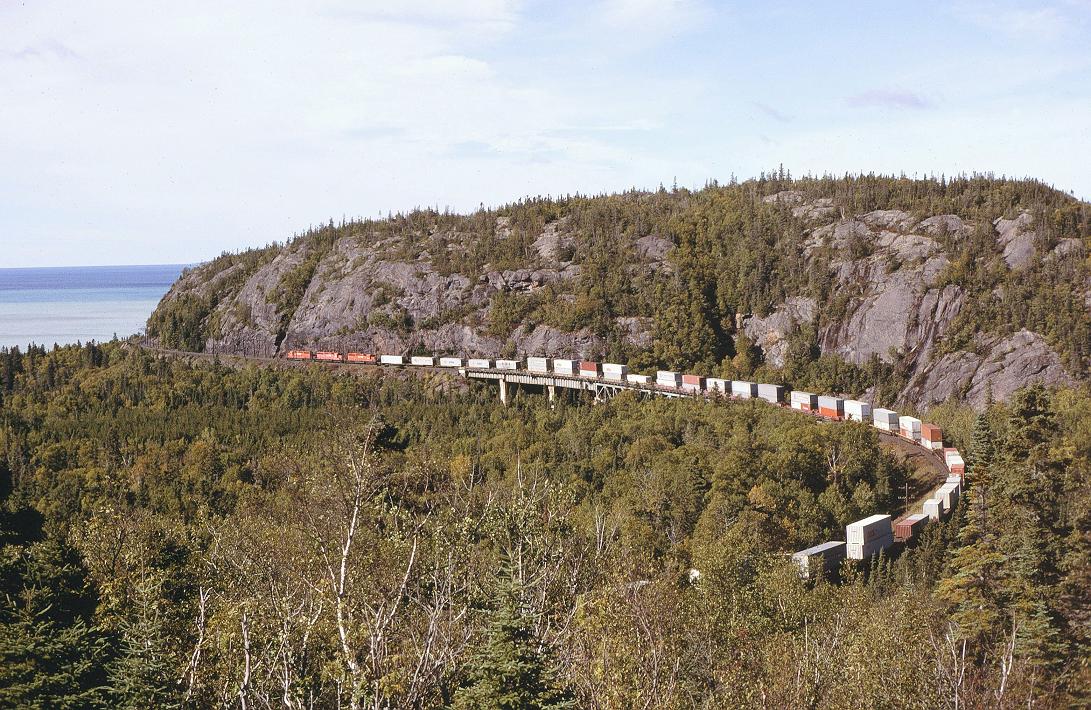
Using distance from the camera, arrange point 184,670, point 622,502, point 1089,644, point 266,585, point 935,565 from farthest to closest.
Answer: point 622,502 → point 935,565 → point 1089,644 → point 266,585 → point 184,670

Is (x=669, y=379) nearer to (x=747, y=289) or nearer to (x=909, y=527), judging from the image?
(x=747, y=289)

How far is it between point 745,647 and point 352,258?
539 ft

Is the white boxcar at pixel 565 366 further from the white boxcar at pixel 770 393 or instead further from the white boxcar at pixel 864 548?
the white boxcar at pixel 864 548

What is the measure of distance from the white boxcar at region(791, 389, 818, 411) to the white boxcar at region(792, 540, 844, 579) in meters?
39.3

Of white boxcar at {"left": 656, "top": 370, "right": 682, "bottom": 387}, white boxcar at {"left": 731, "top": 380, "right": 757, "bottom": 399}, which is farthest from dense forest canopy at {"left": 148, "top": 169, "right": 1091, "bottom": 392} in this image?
white boxcar at {"left": 731, "top": 380, "right": 757, "bottom": 399}

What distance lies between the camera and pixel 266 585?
107 feet

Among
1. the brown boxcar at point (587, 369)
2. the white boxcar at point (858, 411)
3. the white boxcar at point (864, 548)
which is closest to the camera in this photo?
the white boxcar at point (864, 548)

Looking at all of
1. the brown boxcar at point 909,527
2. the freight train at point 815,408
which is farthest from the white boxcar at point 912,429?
the brown boxcar at point 909,527

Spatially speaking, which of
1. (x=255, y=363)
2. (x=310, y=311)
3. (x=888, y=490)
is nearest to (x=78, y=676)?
(x=888, y=490)

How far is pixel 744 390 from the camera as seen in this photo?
382 ft

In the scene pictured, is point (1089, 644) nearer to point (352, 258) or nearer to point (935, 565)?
point (935, 565)

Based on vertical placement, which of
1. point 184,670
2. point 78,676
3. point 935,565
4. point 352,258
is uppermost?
point 352,258

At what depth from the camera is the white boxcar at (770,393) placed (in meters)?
114

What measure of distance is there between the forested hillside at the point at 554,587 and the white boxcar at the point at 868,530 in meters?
2.15
